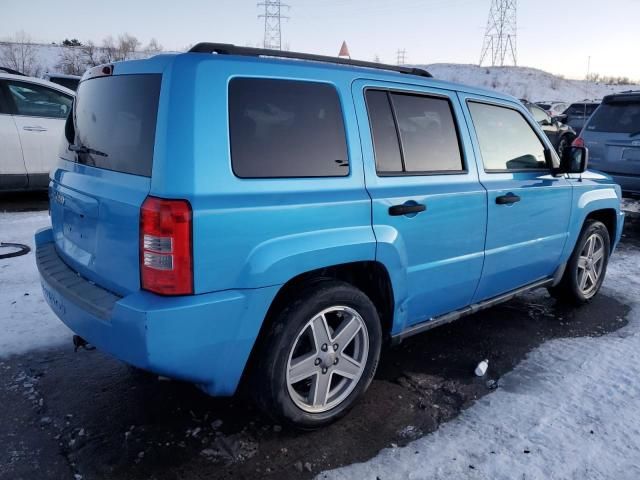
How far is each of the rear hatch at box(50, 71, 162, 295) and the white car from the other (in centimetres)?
507

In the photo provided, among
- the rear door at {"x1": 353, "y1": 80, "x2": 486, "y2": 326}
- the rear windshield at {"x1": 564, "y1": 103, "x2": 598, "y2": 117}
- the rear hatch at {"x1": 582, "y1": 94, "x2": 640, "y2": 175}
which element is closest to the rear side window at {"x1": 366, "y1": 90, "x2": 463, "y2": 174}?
the rear door at {"x1": 353, "y1": 80, "x2": 486, "y2": 326}

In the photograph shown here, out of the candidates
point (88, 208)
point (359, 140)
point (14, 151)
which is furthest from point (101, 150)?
point (14, 151)

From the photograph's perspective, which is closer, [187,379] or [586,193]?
[187,379]

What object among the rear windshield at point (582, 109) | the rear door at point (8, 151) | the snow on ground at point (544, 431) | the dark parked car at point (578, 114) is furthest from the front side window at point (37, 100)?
the rear windshield at point (582, 109)

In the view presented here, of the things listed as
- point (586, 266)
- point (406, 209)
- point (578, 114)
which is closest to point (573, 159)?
point (586, 266)

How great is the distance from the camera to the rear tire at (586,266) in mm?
4473

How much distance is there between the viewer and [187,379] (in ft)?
7.29

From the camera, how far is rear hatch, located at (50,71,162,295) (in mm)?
2215

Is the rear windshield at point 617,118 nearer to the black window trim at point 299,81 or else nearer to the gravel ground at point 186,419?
the gravel ground at point 186,419

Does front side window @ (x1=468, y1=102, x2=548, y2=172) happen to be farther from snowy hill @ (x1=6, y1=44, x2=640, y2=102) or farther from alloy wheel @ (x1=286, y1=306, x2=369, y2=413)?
snowy hill @ (x1=6, y1=44, x2=640, y2=102)

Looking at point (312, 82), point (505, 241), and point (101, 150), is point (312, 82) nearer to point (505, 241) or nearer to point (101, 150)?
point (101, 150)

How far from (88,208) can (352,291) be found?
53.5 inches

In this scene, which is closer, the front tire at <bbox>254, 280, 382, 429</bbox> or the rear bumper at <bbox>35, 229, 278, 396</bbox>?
the rear bumper at <bbox>35, 229, 278, 396</bbox>

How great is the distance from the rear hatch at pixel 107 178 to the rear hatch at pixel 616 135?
24.3 ft
